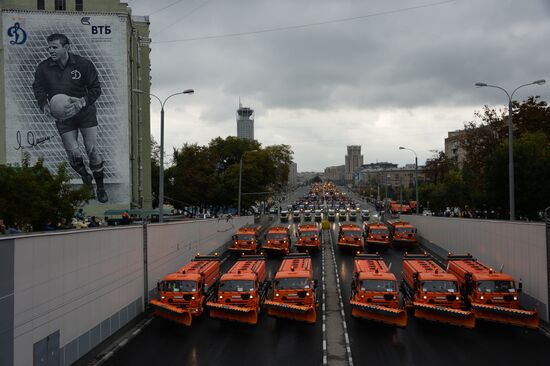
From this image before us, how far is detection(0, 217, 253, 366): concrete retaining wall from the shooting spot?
13.4 metres

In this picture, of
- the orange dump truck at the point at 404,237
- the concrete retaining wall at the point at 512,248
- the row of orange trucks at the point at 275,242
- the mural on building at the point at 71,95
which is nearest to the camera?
the concrete retaining wall at the point at 512,248

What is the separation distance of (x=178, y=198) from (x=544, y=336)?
75558 millimetres

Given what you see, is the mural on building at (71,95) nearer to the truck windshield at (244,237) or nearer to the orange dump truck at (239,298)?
the truck windshield at (244,237)

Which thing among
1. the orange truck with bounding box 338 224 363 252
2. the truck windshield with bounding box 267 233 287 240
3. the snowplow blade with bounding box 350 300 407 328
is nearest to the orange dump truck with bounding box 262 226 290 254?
the truck windshield with bounding box 267 233 287 240

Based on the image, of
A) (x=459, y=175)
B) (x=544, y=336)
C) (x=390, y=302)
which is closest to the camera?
(x=544, y=336)

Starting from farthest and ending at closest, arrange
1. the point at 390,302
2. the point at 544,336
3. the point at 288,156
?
1. the point at 288,156
2. the point at 390,302
3. the point at 544,336

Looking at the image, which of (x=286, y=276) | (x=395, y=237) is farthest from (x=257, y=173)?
(x=286, y=276)

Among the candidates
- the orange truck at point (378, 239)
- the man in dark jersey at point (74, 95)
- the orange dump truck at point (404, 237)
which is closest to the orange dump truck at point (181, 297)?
the orange truck at point (378, 239)

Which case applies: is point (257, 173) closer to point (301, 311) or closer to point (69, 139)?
point (69, 139)

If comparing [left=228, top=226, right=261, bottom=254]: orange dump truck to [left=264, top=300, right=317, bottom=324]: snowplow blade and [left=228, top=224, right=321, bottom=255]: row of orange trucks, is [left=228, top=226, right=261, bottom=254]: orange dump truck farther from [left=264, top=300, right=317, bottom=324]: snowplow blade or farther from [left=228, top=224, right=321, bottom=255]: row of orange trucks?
[left=264, top=300, right=317, bottom=324]: snowplow blade

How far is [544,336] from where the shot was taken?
781 inches

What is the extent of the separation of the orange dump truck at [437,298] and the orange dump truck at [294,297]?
14.2 ft

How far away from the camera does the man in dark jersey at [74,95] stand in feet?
200

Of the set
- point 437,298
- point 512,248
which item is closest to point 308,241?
point 512,248
